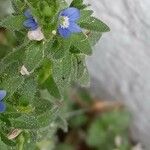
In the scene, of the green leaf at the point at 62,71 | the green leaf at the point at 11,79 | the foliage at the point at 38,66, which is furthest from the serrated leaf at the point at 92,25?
the green leaf at the point at 11,79

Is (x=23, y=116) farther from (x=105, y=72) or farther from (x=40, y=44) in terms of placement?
(x=105, y=72)

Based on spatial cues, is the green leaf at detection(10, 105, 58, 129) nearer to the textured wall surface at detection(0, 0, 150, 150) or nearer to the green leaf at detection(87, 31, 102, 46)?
the green leaf at detection(87, 31, 102, 46)

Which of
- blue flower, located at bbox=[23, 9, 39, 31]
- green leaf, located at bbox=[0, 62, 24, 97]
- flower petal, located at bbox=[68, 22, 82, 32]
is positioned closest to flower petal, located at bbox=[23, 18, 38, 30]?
blue flower, located at bbox=[23, 9, 39, 31]

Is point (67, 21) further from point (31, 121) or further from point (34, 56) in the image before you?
point (31, 121)

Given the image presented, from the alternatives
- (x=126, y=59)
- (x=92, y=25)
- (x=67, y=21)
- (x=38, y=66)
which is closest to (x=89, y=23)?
(x=92, y=25)

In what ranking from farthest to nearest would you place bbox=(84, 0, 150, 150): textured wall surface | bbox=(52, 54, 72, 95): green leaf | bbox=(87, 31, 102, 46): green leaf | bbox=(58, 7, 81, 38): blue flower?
bbox=(84, 0, 150, 150): textured wall surface < bbox=(87, 31, 102, 46): green leaf < bbox=(52, 54, 72, 95): green leaf < bbox=(58, 7, 81, 38): blue flower
